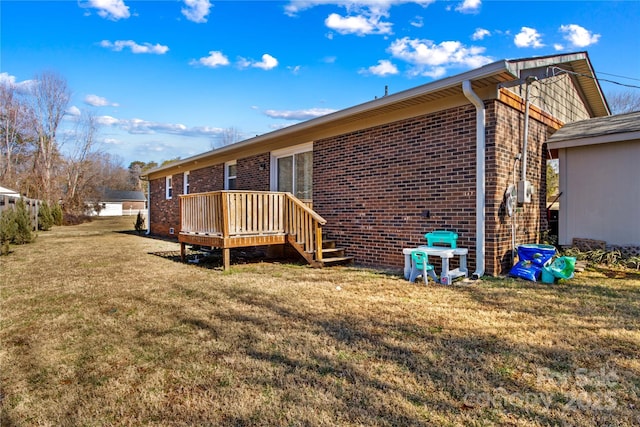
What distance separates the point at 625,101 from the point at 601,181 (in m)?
20.1

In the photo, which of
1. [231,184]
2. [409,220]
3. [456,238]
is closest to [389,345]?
[456,238]

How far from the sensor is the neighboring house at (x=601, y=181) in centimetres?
658

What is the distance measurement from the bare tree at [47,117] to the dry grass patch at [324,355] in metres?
31.1

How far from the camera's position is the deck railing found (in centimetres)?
703

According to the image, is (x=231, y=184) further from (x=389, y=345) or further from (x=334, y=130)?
(x=389, y=345)

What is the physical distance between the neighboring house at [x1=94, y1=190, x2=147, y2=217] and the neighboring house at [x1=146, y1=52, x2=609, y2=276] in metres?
45.6

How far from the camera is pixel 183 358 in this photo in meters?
2.88

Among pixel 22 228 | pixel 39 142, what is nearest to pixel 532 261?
pixel 22 228

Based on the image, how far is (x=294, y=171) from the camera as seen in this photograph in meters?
9.74

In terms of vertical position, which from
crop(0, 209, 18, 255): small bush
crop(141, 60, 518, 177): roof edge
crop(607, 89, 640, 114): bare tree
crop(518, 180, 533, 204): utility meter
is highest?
crop(607, 89, 640, 114): bare tree

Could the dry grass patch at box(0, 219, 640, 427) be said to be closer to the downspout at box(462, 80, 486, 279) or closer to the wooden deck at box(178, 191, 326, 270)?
the downspout at box(462, 80, 486, 279)

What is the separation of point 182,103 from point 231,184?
548cm

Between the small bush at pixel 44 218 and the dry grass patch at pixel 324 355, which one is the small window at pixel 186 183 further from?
the small bush at pixel 44 218

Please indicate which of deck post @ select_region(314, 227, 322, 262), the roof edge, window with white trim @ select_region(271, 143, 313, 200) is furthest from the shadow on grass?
window with white trim @ select_region(271, 143, 313, 200)
